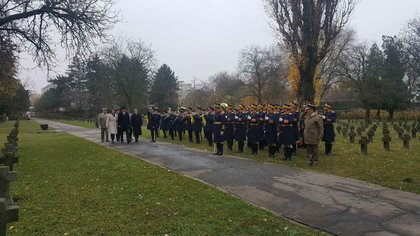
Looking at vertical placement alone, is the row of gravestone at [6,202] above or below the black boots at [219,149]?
above

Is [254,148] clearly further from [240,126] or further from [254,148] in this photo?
[240,126]

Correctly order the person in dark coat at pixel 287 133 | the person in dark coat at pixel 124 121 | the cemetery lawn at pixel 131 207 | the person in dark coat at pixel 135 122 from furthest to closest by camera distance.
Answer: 1. the person in dark coat at pixel 135 122
2. the person in dark coat at pixel 124 121
3. the person in dark coat at pixel 287 133
4. the cemetery lawn at pixel 131 207

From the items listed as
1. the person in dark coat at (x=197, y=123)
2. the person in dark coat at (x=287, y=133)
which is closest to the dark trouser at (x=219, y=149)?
the person in dark coat at (x=287, y=133)

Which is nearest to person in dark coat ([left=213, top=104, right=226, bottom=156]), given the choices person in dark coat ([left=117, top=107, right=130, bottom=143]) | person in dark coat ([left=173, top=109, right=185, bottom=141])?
person in dark coat ([left=173, top=109, right=185, bottom=141])

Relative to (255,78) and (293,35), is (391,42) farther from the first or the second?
(293,35)

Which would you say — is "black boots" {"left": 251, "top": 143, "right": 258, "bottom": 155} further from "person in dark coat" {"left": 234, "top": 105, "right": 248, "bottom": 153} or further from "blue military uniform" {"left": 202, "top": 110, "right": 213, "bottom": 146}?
"blue military uniform" {"left": 202, "top": 110, "right": 213, "bottom": 146}

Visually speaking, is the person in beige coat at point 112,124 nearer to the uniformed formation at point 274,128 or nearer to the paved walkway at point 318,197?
the uniformed formation at point 274,128

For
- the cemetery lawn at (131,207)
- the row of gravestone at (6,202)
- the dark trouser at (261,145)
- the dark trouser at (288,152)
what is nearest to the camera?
the row of gravestone at (6,202)

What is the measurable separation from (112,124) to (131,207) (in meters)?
15.0

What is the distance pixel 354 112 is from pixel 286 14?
3927 cm

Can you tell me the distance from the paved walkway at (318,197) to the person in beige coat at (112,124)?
31.9 ft

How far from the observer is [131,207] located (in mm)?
7434

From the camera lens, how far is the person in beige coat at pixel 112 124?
847 inches

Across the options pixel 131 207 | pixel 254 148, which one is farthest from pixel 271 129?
pixel 131 207
